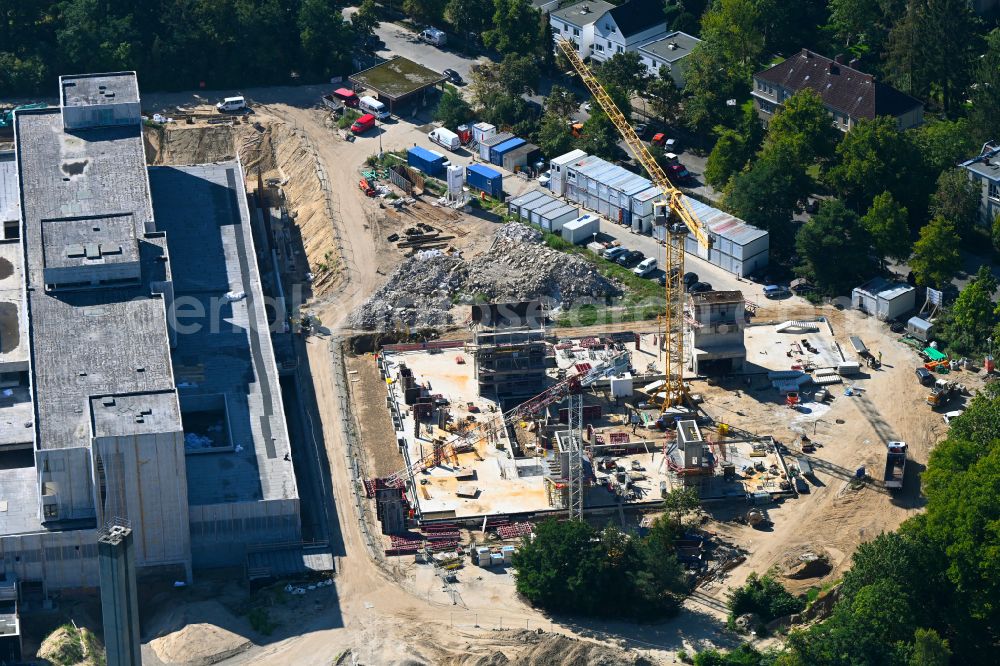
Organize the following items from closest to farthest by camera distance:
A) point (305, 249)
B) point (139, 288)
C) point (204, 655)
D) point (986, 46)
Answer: point (204, 655)
point (139, 288)
point (305, 249)
point (986, 46)

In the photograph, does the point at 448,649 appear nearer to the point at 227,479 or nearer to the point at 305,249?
the point at 227,479

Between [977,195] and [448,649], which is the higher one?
[977,195]

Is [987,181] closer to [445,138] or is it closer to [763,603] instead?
[445,138]

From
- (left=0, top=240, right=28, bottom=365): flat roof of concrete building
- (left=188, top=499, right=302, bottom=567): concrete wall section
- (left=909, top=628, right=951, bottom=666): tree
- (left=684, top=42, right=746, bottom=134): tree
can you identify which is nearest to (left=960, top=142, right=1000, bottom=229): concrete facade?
(left=684, top=42, right=746, bottom=134): tree

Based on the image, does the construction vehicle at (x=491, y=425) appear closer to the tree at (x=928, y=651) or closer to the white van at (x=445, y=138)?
the tree at (x=928, y=651)

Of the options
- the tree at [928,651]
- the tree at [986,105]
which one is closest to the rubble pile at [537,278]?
the tree at [986,105]

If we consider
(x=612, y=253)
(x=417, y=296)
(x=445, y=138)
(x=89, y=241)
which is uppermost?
(x=445, y=138)

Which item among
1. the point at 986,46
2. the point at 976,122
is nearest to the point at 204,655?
the point at 976,122

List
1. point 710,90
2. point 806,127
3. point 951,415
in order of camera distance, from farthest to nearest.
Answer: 1. point 710,90
2. point 806,127
3. point 951,415

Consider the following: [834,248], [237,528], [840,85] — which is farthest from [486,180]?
[237,528]
